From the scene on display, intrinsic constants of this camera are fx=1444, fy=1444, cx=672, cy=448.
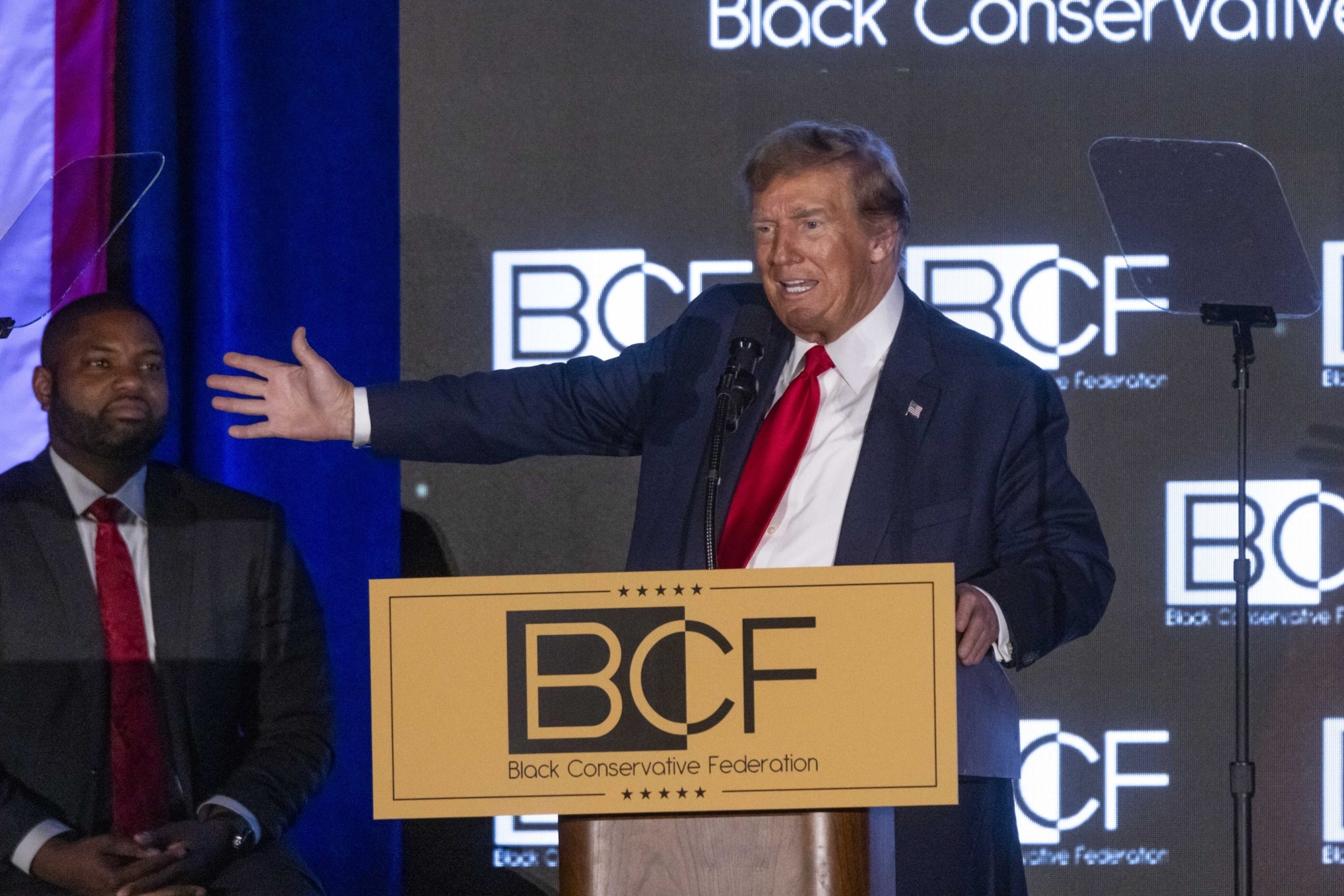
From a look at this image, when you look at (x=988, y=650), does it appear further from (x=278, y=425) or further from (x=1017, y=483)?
(x=278, y=425)

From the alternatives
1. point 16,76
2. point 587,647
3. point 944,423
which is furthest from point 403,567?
point 587,647

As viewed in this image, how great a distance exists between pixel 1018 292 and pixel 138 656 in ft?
7.18

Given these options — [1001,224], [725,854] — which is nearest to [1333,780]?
[1001,224]

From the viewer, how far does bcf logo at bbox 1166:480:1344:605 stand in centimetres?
351

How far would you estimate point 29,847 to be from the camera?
265 cm

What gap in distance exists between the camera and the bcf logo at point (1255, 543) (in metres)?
3.51

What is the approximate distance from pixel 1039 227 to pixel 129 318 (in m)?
2.14

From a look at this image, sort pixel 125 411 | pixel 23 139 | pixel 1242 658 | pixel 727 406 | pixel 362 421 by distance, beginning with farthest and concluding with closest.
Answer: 1. pixel 23 139
2. pixel 125 411
3. pixel 1242 658
4. pixel 362 421
5. pixel 727 406

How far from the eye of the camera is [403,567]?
3.61m

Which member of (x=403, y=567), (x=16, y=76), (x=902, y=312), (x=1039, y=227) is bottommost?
(x=403, y=567)

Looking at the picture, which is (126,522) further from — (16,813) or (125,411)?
(16,813)

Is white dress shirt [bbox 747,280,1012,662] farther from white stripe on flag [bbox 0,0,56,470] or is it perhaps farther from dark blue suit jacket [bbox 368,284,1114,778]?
white stripe on flag [bbox 0,0,56,470]

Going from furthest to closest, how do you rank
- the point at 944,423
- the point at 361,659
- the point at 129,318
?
the point at 361,659, the point at 129,318, the point at 944,423

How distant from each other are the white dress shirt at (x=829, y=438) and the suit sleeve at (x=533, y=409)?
10 cm
